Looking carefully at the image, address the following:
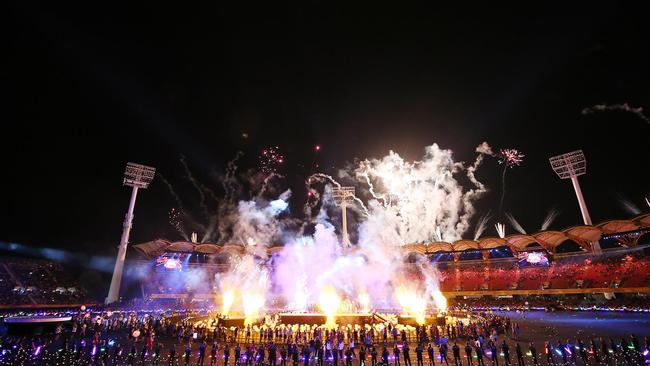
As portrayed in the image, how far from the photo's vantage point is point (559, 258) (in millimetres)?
55062

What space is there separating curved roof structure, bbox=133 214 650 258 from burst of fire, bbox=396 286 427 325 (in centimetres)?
733

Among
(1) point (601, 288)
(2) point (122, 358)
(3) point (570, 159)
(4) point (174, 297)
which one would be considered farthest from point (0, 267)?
(3) point (570, 159)

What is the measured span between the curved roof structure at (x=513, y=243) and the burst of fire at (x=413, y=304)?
289 inches

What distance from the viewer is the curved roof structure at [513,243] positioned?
43.5 metres

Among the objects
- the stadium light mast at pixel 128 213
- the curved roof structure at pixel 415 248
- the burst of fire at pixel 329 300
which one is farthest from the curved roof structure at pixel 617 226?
the stadium light mast at pixel 128 213

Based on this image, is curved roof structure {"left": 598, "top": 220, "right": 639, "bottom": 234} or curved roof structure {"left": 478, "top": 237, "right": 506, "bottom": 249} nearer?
curved roof structure {"left": 598, "top": 220, "right": 639, "bottom": 234}

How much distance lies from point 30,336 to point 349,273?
42369mm

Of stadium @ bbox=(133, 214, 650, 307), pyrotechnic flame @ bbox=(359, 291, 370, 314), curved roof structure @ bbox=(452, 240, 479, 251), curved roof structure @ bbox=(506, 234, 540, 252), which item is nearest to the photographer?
stadium @ bbox=(133, 214, 650, 307)

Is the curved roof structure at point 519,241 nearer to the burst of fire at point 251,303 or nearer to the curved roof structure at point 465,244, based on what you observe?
the curved roof structure at point 465,244

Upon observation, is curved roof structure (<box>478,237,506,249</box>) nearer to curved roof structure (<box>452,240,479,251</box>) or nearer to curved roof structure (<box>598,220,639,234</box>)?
curved roof structure (<box>452,240,479,251</box>)

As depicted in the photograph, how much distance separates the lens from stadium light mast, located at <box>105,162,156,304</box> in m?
56.7

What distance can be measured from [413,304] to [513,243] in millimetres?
23589

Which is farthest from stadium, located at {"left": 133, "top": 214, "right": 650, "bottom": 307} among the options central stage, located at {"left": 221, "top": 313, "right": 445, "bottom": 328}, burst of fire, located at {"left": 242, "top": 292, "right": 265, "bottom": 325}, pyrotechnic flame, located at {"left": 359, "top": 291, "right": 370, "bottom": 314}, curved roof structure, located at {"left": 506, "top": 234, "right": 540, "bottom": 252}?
central stage, located at {"left": 221, "top": 313, "right": 445, "bottom": 328}

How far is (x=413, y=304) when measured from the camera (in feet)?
137
